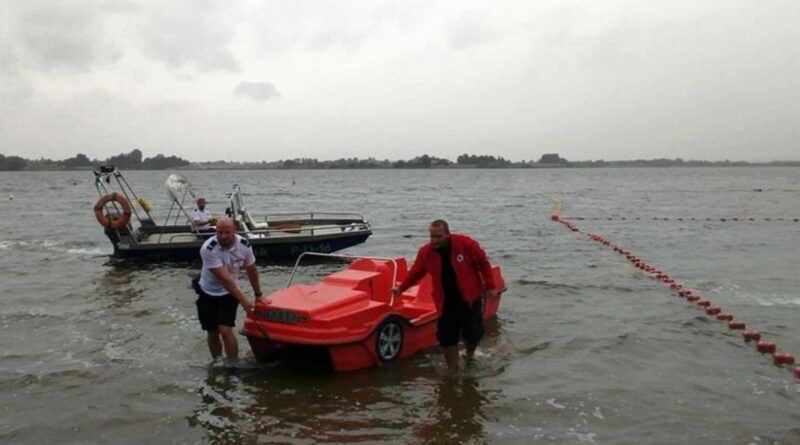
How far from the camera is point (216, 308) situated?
770cm

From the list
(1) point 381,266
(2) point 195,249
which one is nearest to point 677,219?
(2) point 195,249

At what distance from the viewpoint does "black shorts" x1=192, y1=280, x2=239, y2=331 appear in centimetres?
763

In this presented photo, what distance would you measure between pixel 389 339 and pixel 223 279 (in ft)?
7.02

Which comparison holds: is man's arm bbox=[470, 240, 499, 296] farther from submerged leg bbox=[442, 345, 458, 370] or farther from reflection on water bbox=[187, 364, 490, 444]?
reflection on water bbox=[187, 364, 490, 444]

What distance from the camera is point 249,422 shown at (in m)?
6.59

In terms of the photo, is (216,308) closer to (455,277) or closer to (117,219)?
(455,277)

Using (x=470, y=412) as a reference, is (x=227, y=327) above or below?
above

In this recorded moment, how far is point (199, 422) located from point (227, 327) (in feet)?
4.39

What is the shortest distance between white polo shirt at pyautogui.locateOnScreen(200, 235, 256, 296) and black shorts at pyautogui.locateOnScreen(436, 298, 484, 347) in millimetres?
2313

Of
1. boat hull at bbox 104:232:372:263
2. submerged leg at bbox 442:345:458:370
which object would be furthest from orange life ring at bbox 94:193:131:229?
submerged leg at bbox 442:345:458:370

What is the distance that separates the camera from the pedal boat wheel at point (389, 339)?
8008 millimetres

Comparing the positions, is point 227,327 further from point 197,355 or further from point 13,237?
point 13,237

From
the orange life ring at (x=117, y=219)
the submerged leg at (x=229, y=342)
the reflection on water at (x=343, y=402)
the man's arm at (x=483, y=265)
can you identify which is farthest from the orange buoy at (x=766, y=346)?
the orange life ring at (x=117, y=219)

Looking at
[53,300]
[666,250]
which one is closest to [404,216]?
[666,250]
